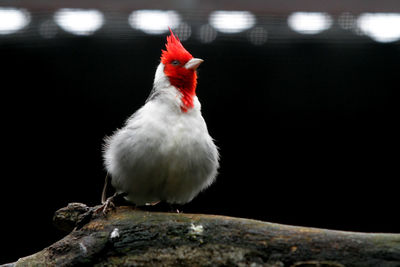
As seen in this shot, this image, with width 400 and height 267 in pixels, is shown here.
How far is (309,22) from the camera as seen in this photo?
140 inches

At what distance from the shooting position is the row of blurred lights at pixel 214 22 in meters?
3.43

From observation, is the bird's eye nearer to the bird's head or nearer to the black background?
the bird's head

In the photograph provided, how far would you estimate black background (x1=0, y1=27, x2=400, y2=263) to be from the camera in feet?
12.5

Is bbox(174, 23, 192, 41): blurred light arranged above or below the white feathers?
above

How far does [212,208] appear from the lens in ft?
14.9

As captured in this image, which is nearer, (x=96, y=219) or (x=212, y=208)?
(x=96, y=219)

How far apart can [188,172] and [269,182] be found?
212 centimetres

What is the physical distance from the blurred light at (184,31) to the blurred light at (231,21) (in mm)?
204

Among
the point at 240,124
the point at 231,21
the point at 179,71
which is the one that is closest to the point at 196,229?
the point at 179,71

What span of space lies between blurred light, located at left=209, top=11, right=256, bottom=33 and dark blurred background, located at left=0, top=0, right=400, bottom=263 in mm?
12

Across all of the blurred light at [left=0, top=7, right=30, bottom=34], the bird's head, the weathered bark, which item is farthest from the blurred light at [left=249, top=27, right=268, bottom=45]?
the weathered bark

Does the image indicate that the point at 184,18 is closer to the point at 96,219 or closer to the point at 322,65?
the point at 322,65

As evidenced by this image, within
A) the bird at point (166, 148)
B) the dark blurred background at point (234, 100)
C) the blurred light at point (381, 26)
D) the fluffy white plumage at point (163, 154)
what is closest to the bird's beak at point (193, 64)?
the bird at point (166, 148)

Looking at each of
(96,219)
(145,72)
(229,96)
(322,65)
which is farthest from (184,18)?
(96,219)
